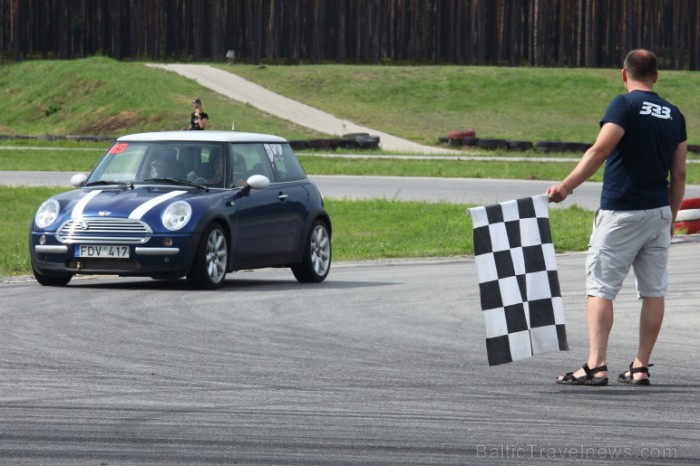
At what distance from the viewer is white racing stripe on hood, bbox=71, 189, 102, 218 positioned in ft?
42.0

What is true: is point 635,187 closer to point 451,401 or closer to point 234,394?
point 451,401

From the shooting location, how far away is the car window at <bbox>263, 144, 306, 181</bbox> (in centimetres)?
1435

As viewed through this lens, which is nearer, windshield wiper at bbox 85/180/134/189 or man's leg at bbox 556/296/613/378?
man's leg at bbox 556/296/613/378

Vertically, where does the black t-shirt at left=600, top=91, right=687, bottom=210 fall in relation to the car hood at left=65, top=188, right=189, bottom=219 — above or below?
above

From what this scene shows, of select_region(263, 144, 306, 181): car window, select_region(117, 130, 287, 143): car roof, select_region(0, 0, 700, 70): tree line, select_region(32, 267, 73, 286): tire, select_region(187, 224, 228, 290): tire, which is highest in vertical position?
select_region(0, 0, 700, 70): tree line

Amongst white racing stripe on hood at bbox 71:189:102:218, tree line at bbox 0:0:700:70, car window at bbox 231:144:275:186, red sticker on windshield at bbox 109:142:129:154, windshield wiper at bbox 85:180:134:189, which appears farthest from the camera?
tree line at bbox 0:0:700:70

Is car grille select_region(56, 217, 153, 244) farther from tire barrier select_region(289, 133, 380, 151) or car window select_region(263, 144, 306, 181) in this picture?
tire barrier select_region(289, 133, 380, 151)

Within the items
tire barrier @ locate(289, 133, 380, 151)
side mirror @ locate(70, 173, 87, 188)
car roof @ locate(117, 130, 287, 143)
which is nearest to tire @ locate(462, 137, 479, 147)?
tire barrier @ locate(289, 133, 380, 151)

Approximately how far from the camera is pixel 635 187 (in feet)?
24.8

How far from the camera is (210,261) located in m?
12.8

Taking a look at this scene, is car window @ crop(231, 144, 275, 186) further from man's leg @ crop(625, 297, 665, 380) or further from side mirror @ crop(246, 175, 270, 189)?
man's leg @ crop(625, 297, 665, 380)

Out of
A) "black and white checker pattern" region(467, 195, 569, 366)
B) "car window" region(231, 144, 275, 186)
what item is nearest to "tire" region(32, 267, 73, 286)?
"car window" region(231, 144, 275, 186)

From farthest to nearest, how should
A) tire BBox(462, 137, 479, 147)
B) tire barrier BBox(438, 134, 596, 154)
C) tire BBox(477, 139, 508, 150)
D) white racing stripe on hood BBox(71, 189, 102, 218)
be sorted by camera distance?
tire BBox(462, 137, 479, 147)
tire BBox(477, 139, 508, 150)
tire barrier BBox(438, 134, 596, 154)
white racing stripe on hood BBox(71, 189, 102, 218)

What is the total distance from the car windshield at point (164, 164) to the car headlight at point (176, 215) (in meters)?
0.74
